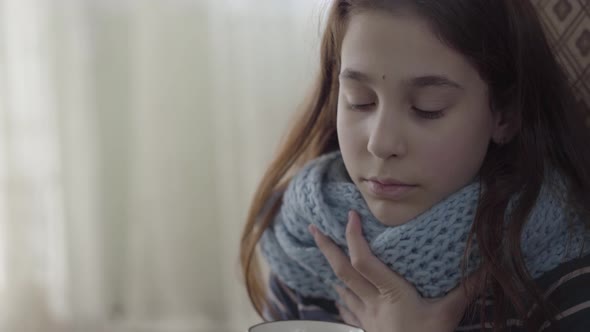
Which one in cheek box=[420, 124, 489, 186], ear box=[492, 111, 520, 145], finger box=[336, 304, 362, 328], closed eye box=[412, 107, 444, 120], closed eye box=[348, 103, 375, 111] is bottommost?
finger box=[336, 304, 362, 328]

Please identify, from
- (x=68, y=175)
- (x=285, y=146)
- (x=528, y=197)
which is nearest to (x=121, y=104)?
(x=68, y=175)

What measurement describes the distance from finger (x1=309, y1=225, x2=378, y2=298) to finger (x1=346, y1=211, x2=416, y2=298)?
15 millimetres

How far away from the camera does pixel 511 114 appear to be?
0.85m

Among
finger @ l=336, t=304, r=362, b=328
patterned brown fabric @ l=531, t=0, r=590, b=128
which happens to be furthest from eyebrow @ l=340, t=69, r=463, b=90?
finger @ l=336, t=304, r=362, b=328

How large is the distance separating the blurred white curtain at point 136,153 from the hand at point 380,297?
73 centimetres

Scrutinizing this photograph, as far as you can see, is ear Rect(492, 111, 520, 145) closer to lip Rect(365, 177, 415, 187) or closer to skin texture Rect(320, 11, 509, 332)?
skin texture Rect(320, 11, 509, 332)

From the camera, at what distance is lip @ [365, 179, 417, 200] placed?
0.82 metres

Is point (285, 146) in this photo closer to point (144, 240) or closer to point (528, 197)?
point (528, 197)

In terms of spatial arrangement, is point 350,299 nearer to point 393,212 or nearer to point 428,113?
point 393,212

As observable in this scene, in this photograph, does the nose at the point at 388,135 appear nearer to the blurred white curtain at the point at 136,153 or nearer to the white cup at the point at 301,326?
the white cup at the point at 301,326

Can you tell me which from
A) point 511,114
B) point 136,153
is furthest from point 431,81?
point 136,153

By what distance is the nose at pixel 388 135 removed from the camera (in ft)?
2.56

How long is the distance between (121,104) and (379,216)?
1090 millimetres

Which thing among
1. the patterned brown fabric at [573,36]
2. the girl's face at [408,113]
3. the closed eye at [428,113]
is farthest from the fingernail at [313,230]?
the patterned brown fabric at [573,36]
